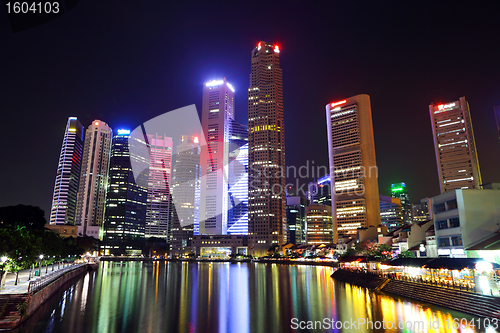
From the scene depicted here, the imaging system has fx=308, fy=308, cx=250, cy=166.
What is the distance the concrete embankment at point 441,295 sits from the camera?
24.2m

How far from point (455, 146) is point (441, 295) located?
619ft

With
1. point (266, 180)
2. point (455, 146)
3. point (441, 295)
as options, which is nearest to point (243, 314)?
point (441, 295)

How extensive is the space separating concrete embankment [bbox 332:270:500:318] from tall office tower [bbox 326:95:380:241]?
5348 inches

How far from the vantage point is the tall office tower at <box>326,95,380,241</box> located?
175500 millimetres

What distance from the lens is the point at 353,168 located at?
18175 cm

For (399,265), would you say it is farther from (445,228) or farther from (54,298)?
(54,298)

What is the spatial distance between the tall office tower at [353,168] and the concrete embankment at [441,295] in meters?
136

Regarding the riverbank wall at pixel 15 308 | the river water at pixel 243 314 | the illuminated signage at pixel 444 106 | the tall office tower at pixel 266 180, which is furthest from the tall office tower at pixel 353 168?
the riverbank wall at pixel 15 308

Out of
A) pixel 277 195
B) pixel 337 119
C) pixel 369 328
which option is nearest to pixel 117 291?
pixel 369 328

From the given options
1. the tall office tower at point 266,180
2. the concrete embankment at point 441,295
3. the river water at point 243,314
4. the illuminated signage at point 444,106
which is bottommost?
the river water at point 243,314

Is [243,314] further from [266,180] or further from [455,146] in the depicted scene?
[455,146]

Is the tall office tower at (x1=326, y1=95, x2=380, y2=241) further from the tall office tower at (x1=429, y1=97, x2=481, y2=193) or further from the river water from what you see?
the river water

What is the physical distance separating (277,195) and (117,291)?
144763mm

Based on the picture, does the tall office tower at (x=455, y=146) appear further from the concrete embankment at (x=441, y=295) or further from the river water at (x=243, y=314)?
the river water at (x=243, y=314)
